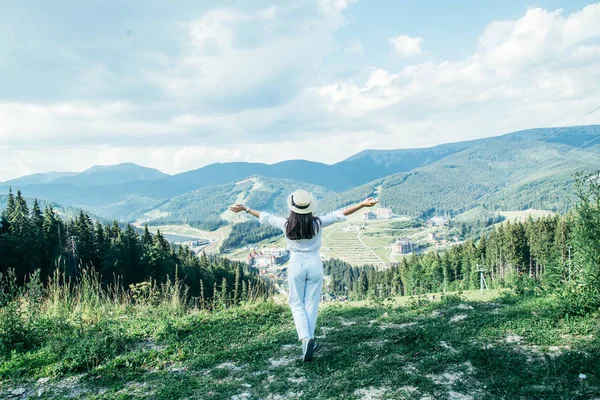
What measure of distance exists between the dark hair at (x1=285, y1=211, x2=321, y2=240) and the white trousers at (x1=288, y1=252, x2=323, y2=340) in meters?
0.32

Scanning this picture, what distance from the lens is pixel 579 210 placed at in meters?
6.82

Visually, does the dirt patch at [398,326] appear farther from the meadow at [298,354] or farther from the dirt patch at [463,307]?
the dirt patch at [463,307]

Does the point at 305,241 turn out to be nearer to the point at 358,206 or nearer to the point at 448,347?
the point at 358,206

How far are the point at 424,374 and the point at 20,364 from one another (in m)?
6.25

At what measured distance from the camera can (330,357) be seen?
5.66 metres

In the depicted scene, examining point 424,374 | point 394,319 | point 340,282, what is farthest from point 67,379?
point 340,282

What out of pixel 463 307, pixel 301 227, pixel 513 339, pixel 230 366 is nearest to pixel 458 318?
pixel 463 307

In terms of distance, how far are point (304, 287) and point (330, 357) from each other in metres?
1.14

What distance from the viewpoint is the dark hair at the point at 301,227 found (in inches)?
217

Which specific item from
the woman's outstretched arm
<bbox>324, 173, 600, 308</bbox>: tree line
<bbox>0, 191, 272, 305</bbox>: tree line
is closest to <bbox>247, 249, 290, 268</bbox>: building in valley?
<bbox>324, 173, 600, 308</bbox>: tree line

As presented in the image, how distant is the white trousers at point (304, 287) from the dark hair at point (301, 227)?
1.05 ft

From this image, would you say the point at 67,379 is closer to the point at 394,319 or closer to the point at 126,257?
the point at 394,319

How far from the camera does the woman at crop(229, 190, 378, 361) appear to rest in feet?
18.1

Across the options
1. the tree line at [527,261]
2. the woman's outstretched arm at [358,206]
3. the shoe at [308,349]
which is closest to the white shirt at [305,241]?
the woman's outstretched arm at [358,206]
